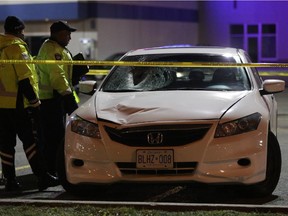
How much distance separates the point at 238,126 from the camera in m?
5.66

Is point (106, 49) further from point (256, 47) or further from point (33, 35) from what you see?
point (256, 47)

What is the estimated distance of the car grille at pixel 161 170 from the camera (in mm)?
5621

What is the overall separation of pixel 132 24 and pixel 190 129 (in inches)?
1221

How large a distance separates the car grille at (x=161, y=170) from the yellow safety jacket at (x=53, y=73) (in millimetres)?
1733

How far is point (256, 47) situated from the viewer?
133 feet

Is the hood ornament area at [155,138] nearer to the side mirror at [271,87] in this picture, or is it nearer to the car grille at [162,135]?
the car grille at [162,135]

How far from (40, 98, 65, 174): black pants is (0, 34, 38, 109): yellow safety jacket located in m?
0.79

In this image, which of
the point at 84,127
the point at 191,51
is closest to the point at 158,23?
the point at 191,51

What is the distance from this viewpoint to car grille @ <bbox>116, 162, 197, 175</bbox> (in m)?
5.62

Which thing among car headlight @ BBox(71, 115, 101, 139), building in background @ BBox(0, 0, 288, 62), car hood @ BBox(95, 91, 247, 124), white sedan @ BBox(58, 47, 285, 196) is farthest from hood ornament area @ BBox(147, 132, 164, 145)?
building in background @ BBox(0, 0, 288, 62)

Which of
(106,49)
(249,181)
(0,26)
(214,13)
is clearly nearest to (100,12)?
(106,49)

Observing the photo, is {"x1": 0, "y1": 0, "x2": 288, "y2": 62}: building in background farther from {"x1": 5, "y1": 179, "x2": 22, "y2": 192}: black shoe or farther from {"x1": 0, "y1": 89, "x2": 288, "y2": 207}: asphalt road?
{"x1": 0, "y1": 89, "x2": 288, "y2": 207}: asphalt road

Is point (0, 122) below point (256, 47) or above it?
above

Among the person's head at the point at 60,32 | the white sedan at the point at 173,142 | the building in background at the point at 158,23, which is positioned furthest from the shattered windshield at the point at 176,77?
the building in background at the point at 158,23
